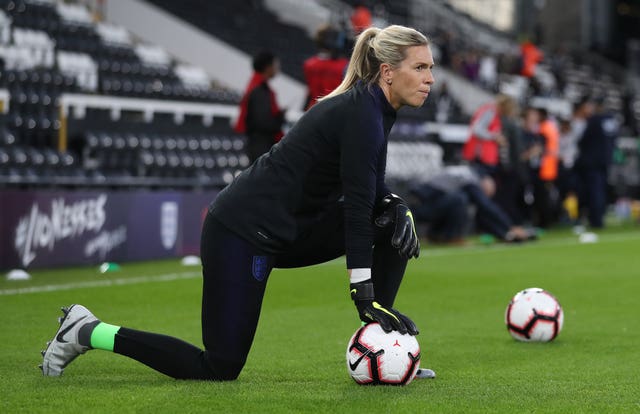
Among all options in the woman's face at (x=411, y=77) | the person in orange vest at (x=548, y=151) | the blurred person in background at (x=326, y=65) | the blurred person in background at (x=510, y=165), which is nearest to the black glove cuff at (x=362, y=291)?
the woman's face at (x=411, y=77)

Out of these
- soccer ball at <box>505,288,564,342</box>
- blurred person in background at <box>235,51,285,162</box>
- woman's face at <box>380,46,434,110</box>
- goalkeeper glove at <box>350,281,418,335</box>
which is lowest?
blurred person in background at <box>235,51,285,162</box>

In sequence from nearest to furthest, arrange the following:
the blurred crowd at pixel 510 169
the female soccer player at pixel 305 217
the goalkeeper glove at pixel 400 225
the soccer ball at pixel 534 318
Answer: the female soccer player at pixel 305 217 < the goalkeeper glove at pixel 400 225 < the soccer ball at pixel 534 318 < the blurred crowd at pixel 510 169

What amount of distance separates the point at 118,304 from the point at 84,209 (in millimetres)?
3279

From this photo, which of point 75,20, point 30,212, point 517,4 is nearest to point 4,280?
point 30,212

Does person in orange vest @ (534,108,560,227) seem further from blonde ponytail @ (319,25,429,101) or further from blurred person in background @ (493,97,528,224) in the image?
blonde ponytail @ (319,25,429,101)

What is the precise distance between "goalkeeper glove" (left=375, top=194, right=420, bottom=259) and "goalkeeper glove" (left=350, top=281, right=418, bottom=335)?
0.30 m

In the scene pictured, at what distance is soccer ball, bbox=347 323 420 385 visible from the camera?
484 centimetres

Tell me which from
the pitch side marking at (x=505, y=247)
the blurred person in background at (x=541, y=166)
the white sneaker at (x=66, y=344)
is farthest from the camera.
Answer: the blurred person in background at (x=541, y=166)

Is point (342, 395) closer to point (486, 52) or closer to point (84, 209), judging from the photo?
point (84, 209)

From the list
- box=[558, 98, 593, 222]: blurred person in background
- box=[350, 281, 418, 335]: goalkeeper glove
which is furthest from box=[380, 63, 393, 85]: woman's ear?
box=[558, 98, 593, 222]: blurred person in background

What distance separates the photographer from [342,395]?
15.5ft

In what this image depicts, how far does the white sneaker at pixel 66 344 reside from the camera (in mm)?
5004

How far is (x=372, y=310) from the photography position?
469 cm

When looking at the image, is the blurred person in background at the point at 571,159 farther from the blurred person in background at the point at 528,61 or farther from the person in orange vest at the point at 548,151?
the blurred person in background at the point at 528,61
